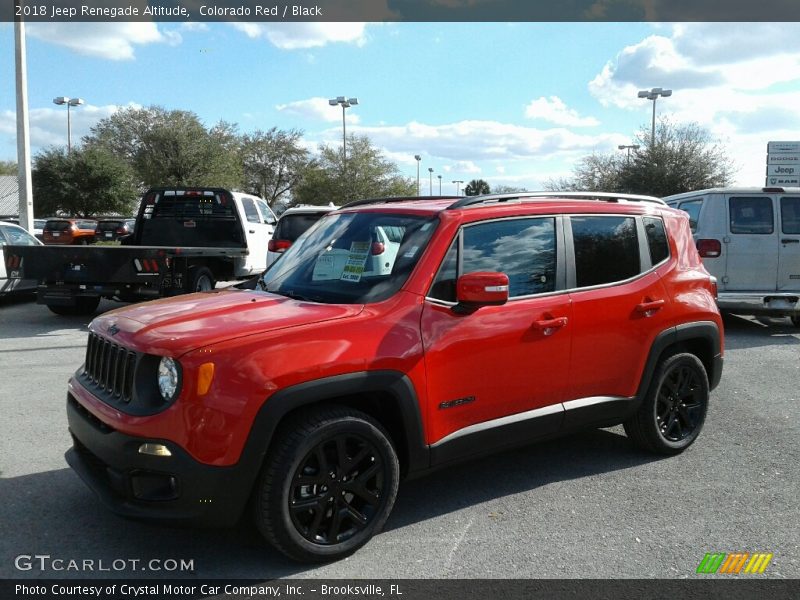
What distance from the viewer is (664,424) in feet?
16.1

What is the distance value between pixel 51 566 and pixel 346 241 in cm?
233

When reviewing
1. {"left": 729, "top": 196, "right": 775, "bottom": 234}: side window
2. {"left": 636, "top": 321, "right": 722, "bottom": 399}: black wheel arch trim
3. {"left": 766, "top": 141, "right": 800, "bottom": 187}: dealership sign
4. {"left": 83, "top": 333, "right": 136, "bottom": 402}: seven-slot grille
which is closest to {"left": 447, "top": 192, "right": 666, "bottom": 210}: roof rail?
{"left": 636, "top": 321, "right": 722, "bottom": 399}: black wheel arch trim

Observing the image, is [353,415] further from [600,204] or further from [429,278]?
[600,204]

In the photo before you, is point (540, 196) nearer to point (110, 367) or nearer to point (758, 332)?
point (110, 367)

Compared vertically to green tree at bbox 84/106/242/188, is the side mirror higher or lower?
lower

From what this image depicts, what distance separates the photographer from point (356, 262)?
13.3 feet

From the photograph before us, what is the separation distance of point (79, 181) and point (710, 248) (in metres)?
45.1

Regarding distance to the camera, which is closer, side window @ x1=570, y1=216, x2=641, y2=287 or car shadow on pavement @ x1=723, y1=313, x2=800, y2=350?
side window @ x1=570, y1=216, x2=641, y2=287

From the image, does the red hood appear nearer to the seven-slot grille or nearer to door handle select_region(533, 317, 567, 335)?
the seven-slot grille

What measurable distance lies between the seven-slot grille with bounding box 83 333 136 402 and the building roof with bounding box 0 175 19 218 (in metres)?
67.0

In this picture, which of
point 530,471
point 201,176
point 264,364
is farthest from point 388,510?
point 201,176

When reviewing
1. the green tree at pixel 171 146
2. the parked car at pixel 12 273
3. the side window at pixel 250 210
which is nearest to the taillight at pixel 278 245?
the side window at pixel 250 210

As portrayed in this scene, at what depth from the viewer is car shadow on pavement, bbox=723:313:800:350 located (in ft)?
30.6

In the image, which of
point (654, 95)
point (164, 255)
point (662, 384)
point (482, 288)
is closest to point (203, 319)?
point (482, 288)
